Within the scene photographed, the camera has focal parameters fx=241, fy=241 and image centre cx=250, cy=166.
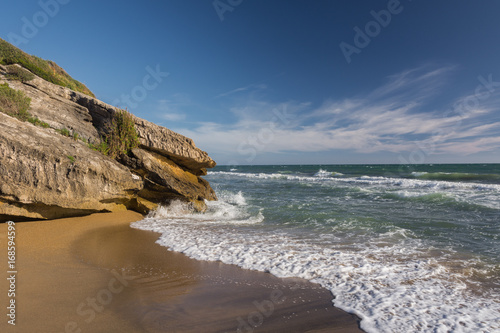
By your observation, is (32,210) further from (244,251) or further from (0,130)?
(244,251)

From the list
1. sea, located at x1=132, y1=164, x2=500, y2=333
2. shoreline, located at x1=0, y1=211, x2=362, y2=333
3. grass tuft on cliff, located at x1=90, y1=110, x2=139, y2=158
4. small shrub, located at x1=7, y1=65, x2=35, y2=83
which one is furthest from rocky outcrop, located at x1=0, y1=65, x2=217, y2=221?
shoreline, located at x1=0, y1=211, x2=362, y2=333

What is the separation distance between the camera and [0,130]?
6.30m

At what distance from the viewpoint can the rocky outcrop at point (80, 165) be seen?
650 centimetres

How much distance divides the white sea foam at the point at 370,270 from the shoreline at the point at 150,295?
41 centimetres

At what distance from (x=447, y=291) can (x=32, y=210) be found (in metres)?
9.98

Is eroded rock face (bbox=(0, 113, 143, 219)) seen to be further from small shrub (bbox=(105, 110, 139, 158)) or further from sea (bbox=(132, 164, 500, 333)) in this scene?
sea (bbox=(132, 164, 500, 333))

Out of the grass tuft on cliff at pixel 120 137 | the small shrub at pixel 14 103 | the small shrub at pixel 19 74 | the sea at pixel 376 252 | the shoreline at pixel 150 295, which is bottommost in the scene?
the sea at pixel 376 252

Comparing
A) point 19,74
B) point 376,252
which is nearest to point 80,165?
point 19,74

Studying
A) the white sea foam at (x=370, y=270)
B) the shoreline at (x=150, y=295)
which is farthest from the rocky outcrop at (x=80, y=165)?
the white sea foam at (x=370, y=270)

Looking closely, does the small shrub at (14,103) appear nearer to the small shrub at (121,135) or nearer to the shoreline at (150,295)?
the small shrub at (121,135)

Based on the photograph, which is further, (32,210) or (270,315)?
(32,210)

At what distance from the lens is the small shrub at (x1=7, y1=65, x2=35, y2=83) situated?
9047 millimetres

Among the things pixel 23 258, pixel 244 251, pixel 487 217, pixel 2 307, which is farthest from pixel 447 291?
pixel 487 217

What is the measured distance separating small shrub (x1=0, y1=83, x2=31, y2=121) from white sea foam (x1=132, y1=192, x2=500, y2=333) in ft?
17.3
